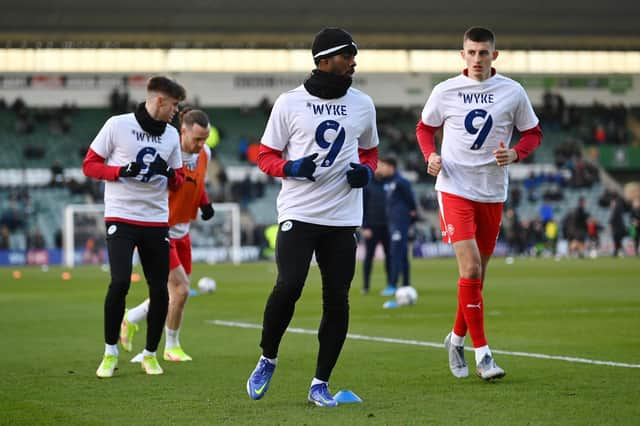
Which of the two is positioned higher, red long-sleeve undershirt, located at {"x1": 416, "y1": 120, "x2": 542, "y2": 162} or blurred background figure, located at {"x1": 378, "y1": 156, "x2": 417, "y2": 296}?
red long-sleeve undershirt, located at {"x1": 416, "y1": 120, "x2": 542, "y2": 162}

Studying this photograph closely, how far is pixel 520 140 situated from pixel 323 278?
2.29 metres

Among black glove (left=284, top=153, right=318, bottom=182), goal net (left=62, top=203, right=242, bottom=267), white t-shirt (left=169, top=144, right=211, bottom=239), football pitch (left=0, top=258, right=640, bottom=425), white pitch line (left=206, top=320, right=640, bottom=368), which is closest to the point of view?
football pitch (left=0, top=258, right=640, bottom=425)

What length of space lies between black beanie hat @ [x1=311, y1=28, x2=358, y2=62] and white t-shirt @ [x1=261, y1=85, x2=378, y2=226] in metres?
0.25

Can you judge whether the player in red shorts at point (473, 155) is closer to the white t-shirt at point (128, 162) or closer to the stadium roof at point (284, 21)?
the white t-shirt at point (128, 162)

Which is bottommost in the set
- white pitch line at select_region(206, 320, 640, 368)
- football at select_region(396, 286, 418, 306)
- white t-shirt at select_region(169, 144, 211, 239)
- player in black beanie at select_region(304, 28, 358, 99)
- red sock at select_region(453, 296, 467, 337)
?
football at select_region(396, 286, 418, 306)

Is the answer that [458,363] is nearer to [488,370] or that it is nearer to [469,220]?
[488,370]

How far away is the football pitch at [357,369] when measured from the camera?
22.8ft

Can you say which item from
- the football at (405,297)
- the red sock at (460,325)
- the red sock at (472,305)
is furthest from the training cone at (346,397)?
the football at (405,297)

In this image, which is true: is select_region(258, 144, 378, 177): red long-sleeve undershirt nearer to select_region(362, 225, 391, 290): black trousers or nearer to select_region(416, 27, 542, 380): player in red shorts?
select_region(416, 27, 542, 380): player in red shorts

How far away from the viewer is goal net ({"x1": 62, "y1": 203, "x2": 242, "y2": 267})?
38375 mm

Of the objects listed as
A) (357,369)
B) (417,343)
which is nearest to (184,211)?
(357,369)

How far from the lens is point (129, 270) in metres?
8.97

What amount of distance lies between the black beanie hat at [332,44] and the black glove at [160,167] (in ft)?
6.72

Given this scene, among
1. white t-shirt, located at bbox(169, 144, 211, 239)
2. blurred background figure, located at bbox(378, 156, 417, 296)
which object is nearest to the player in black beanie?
white t-shirt, located at bbox(169, 144, 211, 239)
